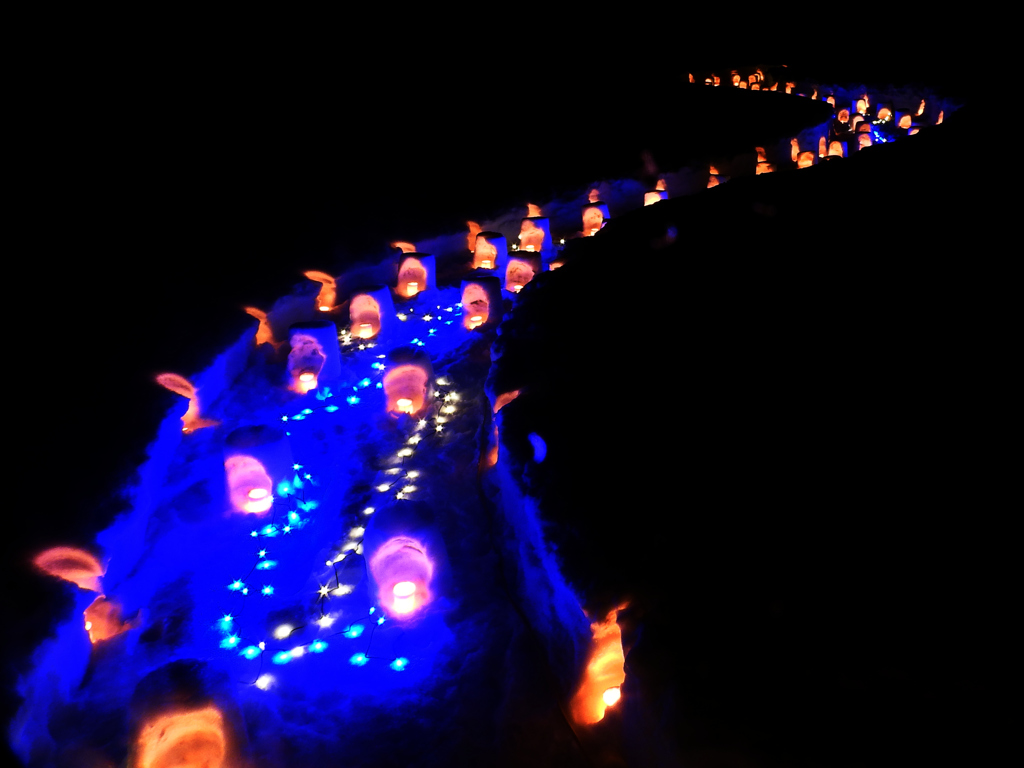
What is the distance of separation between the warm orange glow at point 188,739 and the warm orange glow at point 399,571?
1.21m

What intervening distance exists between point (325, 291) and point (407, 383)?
2452mm

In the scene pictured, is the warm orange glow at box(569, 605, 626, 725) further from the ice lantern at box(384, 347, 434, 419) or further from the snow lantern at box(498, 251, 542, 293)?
the snow lantern at box(498, 251, 542, 293)

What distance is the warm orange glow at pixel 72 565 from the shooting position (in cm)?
362

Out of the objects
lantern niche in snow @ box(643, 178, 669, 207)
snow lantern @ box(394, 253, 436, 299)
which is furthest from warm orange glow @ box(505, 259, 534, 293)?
lantern niche in snow @ box(643, 178, 669, 207)

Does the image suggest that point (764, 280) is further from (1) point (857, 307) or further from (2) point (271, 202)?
(2) point (271, 202)

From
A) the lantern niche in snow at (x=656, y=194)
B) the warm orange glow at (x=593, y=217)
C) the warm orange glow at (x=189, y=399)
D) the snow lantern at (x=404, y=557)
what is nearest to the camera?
the snow lantern at (x=404, y=557)

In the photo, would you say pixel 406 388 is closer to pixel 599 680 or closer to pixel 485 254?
pixel 485 254

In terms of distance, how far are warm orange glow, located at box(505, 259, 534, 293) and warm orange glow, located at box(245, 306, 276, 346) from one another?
10.2 ft

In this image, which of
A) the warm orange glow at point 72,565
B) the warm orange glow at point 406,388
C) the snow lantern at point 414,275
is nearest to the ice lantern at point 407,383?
the warm orange glow at point 406,388

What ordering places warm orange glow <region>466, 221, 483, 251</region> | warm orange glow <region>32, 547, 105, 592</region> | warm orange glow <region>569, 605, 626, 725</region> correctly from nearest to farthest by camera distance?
warm orange glow <region>569, 605, 626, 725</region> → warm orange glow <region>32, 547, 105, 592</region> → warm orange glow <region>466, 221, 483, 251</region>

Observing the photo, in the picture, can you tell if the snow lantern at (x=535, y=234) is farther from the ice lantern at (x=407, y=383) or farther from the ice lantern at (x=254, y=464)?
the ice lantern at (x=254, y=464)

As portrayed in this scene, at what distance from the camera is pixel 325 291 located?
24.6 feet

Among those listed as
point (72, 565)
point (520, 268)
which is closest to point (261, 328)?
point (520, 268)

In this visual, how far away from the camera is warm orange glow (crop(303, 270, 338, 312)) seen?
293 inches
